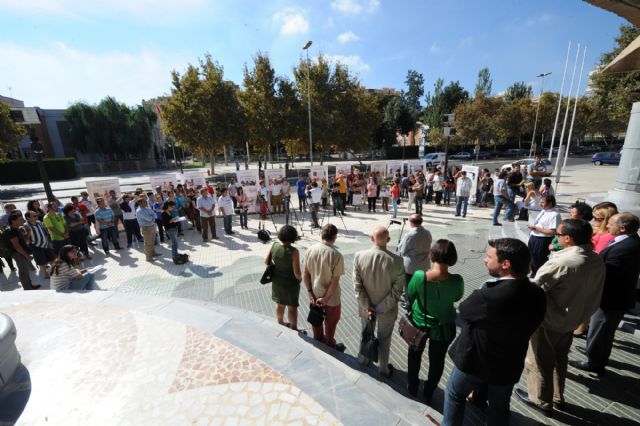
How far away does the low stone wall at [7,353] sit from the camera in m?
3.16

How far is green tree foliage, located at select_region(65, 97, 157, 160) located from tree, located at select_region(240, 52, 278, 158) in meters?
22.7

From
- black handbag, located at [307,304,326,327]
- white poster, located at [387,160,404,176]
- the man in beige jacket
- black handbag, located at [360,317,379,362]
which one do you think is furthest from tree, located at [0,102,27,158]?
the man in beige jacket

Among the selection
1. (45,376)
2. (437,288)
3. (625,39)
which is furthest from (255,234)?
(625,39)

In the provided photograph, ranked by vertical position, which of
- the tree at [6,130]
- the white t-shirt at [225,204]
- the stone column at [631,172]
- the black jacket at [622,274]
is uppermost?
the tree at [6,130]

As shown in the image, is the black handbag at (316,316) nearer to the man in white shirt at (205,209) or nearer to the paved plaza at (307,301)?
the paved plaza at (307,301)

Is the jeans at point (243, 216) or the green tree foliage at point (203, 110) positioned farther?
the green tree foliage at point (203, 110)

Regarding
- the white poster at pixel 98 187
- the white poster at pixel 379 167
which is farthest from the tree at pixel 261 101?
the white poster at pixel 98 187

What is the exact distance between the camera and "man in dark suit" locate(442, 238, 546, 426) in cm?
214

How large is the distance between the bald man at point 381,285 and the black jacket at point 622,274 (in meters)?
2.26

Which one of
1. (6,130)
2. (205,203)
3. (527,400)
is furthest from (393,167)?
(6,130)

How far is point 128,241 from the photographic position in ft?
32.3

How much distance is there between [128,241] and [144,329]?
6.93m

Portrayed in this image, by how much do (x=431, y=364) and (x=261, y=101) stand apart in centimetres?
2617

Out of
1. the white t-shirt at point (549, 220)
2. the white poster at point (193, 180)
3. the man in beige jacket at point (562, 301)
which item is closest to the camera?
the man in beige jacket at point (562, 301)
